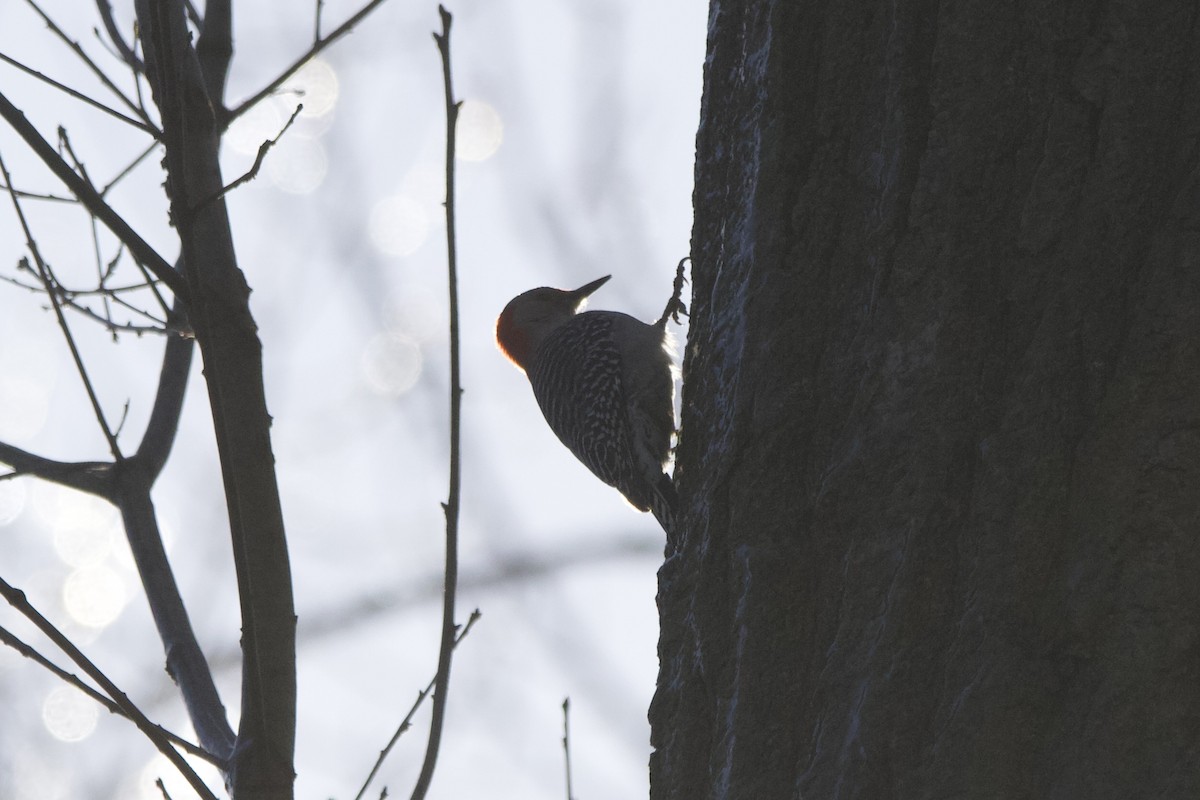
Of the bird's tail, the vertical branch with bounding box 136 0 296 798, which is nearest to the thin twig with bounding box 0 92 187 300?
the vertical branch with bounding box 136 0 296 798

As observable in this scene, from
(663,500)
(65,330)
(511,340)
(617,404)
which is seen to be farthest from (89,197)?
(511,340)

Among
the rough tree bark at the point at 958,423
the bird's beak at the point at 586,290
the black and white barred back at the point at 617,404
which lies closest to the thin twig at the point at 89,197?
the rough tree bark at the point at 958,423

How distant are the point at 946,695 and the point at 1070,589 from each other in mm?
189

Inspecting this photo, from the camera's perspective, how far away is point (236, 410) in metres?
2.14

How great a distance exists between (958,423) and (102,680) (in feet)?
4.18

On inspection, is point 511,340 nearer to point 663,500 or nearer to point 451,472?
point 663,500

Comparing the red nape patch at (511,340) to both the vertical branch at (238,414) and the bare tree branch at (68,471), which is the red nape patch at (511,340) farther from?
the vertical branch at (238,414)

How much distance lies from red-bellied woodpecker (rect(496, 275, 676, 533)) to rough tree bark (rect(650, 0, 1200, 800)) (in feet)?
7.78

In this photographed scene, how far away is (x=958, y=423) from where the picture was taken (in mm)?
1517

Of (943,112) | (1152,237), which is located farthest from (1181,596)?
(943,112)

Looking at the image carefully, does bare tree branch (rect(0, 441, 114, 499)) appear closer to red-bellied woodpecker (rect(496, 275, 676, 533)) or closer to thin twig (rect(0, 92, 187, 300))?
thin twig (rect(0, 92, 187, 300))

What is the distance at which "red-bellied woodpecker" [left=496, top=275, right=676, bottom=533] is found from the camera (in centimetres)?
451

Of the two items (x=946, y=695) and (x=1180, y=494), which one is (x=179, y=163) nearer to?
(x=946, y=695)

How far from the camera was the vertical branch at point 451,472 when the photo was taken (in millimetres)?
1856
